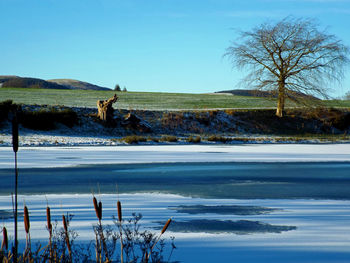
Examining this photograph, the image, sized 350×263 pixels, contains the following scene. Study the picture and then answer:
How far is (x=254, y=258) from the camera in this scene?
16.0 feet

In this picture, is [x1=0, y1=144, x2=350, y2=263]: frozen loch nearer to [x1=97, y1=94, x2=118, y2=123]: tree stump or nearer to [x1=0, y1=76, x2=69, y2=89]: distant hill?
[x1=97, y1=94, x2=118, y2=123]: tree stump

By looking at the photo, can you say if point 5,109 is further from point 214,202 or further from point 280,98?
point 214,202

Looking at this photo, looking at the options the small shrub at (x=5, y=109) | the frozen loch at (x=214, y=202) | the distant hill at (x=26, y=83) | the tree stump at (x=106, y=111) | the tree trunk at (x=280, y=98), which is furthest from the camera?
the distant hill at (x=26, y=83)

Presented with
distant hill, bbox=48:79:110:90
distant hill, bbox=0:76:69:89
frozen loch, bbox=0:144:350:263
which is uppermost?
distant hill, bbox=48:79:110:90

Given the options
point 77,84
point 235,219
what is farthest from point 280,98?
point 77,84

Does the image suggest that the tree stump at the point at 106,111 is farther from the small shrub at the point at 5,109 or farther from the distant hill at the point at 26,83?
the distant hill at the point at 26,83

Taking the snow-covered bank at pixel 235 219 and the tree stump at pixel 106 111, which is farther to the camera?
the tree stump at pixel 106 111

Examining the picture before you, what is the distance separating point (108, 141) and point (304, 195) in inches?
834

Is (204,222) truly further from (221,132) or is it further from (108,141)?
(221,132)

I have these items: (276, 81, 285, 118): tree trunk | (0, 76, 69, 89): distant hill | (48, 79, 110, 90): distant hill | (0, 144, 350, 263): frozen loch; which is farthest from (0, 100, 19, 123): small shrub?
(48, 79, 110, 90): distant hill

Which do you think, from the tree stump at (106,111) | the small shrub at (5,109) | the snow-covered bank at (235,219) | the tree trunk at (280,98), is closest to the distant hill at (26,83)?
the tree trunk at (280,98)

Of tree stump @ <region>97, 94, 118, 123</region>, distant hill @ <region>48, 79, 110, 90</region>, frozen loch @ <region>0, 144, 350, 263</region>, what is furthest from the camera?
distant hill @ <region>48, 79, 110, 90</region>

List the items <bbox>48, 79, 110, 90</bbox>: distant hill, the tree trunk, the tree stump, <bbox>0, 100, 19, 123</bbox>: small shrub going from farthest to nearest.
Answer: <bbox>48, 79, 110, 90</bbox>: distant hill → the tree trunk → the tree stump → <bbox>0, 100, 19, 123</bbox>: small shrub

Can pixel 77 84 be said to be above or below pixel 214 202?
above
